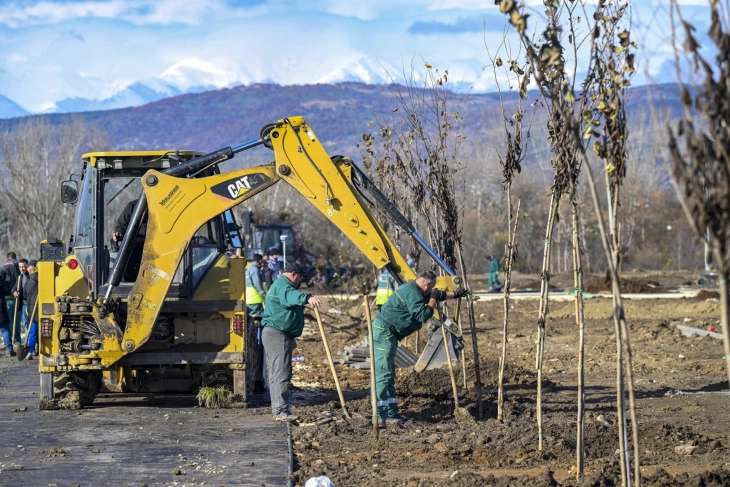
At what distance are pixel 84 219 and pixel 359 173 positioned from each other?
140 inches

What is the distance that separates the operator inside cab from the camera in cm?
1209

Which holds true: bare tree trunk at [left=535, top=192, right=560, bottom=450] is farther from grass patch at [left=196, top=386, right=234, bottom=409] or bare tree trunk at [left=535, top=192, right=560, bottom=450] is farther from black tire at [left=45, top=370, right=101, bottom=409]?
black tire at [left=45, top=370, right=101, bottom=409]

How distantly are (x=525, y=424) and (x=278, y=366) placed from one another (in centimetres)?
287

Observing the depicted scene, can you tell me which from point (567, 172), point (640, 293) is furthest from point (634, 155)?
point (567, 172)

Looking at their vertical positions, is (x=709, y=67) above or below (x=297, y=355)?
above

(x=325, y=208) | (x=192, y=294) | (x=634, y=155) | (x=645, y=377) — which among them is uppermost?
(x=634, y=155)

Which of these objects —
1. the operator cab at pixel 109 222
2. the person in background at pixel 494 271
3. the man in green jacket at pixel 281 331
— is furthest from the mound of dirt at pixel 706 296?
the man in green jacket at pixel 281 331

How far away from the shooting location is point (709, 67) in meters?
5.14

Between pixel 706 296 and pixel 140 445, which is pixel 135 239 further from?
pixel 706 296

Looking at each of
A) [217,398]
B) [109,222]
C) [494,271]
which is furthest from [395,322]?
[494,271]

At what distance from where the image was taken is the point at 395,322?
1093 cm

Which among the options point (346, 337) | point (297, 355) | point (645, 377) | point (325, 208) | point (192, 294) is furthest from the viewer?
point (346, 337)

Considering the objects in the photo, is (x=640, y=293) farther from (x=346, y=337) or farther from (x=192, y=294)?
(x=192, y=294)

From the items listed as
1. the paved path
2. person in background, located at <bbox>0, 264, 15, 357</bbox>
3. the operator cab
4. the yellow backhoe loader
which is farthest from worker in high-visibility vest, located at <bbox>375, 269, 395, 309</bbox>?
person in background, located at <bbox>0, 264, 15, 357</bbox>
